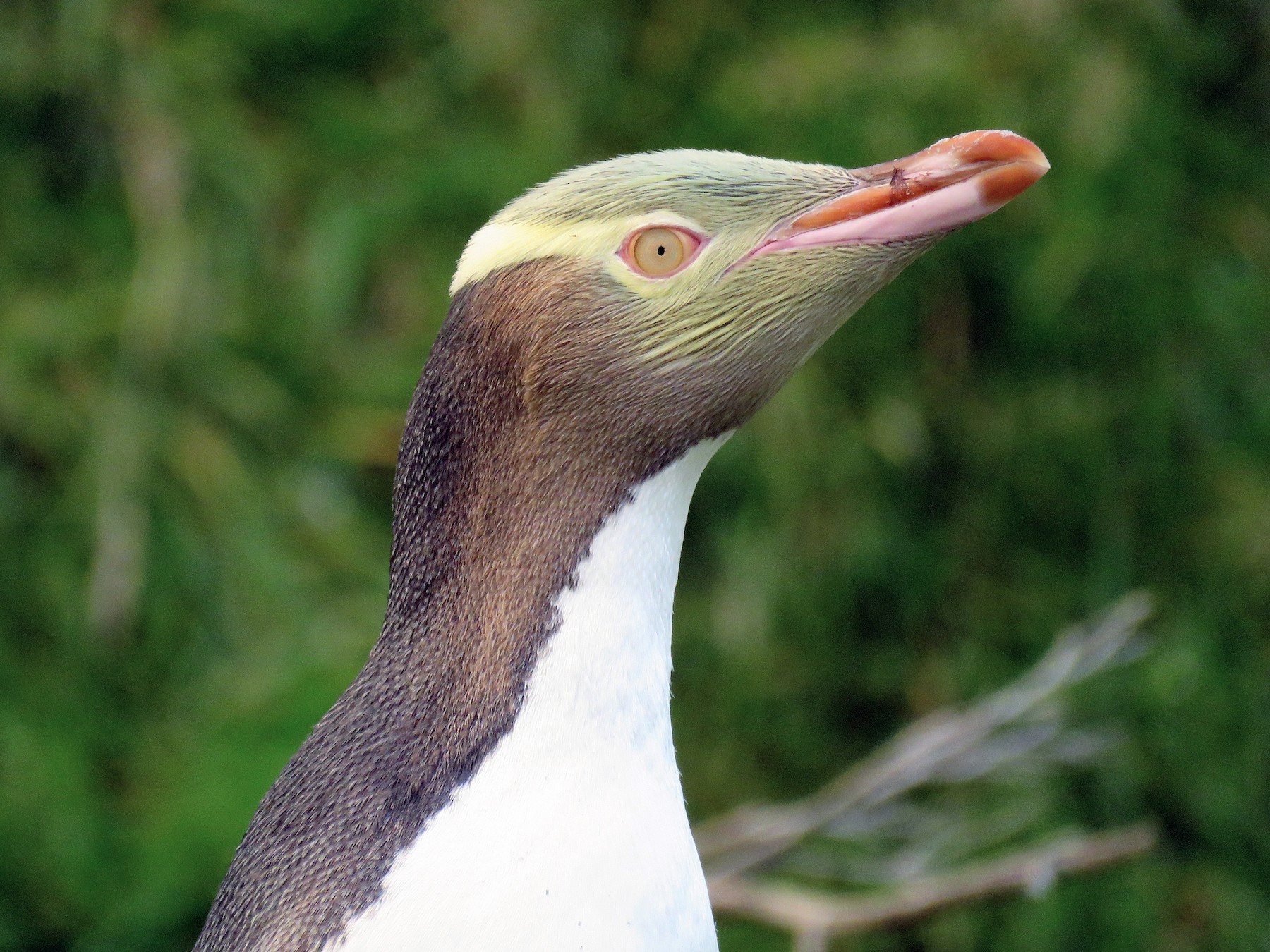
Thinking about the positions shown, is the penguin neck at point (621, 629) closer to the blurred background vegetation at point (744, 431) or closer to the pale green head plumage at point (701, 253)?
the pale green head plumage at point (701, 253)

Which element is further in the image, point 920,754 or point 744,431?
point 744,431

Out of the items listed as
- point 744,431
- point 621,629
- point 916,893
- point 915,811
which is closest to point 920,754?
point 916,893

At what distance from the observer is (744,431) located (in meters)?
1.88

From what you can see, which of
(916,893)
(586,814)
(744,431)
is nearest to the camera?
(586,814)

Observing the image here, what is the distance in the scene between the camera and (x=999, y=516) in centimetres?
195

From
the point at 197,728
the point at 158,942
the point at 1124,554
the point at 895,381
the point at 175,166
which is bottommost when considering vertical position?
the point at 158,942

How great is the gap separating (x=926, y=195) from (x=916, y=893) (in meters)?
1.02

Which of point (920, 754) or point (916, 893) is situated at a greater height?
point (920, 754)

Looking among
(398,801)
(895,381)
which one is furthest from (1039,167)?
(895,381)

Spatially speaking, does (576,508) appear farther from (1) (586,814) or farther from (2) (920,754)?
(2) (920,754)

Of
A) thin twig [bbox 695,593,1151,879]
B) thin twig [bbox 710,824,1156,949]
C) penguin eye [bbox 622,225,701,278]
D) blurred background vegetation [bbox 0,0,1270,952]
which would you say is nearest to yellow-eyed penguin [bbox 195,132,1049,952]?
penguin eye [bbox 622,225,701,278]

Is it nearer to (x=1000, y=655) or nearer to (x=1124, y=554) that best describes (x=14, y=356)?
(x=1000, y=655)

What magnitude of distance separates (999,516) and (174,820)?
1.11 m

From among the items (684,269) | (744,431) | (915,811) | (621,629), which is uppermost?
(684,269)
